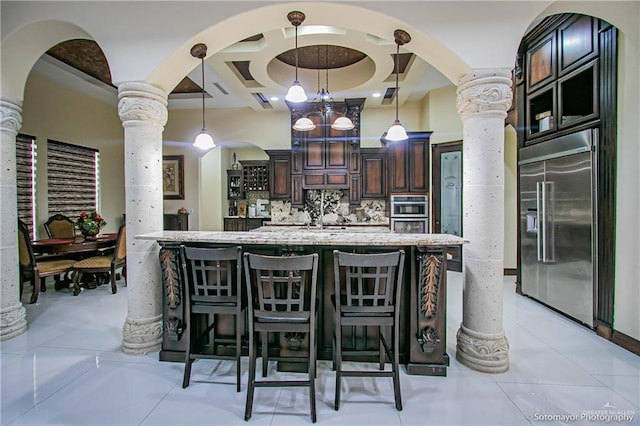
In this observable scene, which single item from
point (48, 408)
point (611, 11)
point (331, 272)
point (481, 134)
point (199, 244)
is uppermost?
point (611, 11)

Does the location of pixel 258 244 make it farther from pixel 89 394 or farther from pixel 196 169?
pixel 196 169

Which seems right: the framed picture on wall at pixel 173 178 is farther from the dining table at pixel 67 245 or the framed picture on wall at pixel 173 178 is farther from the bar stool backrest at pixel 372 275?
the bar stool backrest at pixel 372 275

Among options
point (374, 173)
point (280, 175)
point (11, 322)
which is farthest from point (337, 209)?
point (11, 322)

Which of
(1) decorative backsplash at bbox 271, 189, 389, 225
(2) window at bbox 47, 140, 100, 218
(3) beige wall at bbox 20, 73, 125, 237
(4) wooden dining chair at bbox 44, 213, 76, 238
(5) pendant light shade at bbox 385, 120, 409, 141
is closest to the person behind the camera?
(5) pendant light shade at bbox 385, 120, 409, 141

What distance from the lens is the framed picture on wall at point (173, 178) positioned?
6746mm

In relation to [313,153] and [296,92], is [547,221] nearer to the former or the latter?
[296,92]

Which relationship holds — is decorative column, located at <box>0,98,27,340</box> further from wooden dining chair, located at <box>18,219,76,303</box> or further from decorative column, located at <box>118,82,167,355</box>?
decorative column, located at <box>118,82,167,355</box>

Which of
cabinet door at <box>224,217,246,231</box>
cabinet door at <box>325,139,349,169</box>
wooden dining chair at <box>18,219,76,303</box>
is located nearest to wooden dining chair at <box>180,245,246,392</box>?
wooden dining chair at <box>18,219,76,303</box>

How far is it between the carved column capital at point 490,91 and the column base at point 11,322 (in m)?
4.76

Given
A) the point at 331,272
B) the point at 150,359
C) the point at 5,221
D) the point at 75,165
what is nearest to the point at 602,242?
the point at 331,272

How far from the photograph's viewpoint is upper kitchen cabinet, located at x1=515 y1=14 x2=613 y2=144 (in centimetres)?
305

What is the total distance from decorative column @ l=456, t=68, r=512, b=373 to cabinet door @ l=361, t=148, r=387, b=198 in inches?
131

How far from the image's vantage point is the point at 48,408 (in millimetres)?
1982

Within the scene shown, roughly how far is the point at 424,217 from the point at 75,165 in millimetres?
6548
